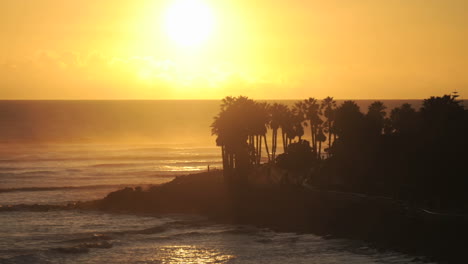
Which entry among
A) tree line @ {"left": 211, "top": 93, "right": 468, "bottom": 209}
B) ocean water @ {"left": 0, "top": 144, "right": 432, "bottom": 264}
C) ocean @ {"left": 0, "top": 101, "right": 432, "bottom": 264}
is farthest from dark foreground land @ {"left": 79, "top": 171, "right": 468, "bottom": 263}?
tree line @ {"left": 211, "top": 93, "right": 468, "bottom": 209}

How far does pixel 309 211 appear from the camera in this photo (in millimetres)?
73250

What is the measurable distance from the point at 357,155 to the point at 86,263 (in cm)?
3801

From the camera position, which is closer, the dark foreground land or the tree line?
the dark foreground land

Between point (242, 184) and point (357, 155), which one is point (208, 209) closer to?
point (242, 184)

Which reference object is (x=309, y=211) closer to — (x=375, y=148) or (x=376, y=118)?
(x=375, y=148)

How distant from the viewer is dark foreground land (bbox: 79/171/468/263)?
198 ft

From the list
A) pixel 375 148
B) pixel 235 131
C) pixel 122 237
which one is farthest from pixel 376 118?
pixel 122 237

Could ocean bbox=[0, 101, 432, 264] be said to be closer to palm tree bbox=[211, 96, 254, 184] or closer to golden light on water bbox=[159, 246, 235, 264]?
golden light on water bbox=[159, 246, 235, 264]

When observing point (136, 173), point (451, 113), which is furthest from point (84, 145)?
point (451, 113)

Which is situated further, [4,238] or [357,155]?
[357,155]

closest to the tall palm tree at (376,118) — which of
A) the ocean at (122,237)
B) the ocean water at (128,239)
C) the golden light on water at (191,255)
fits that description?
the ocean at (122,237)

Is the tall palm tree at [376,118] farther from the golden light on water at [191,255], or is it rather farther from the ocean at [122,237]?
the golden light on water at [191,255]

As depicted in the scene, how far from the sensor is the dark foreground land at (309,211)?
60406 mm

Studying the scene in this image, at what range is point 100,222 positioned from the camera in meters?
73.1
